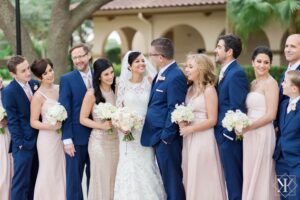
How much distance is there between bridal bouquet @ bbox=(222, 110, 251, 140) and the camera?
5887mm

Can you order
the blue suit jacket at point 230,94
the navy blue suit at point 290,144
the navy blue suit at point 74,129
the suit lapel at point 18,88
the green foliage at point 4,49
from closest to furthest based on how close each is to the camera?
the navy blue suit at point 290,144 < the blue suit jacket at point 230,94 < the navy blue suit at point 74,129 < the suit lapel at point 18,88 < the green foliage at point 4,49

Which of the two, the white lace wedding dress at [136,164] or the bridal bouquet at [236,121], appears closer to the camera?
the bridal bouquet at [236,121]

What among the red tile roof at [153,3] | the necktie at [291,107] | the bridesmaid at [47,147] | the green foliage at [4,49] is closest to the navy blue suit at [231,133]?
the necktie at [291,107]

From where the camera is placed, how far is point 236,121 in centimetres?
588

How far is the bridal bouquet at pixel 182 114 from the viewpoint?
20.1 ft

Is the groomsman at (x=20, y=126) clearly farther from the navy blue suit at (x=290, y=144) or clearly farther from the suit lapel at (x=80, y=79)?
the navy blue suit at (x=290, y=144)

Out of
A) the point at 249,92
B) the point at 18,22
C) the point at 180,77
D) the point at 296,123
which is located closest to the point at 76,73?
the point at 180,77

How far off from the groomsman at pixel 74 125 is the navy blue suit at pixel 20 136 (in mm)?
500

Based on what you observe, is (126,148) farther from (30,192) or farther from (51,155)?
(30,192)

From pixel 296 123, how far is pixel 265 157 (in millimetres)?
618

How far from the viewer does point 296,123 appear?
576 centimetres

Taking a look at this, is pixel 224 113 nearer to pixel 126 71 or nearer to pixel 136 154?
pixel 136 154

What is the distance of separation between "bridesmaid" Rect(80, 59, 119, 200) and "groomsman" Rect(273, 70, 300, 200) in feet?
6.81

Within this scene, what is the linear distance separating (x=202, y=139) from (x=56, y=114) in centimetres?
177
